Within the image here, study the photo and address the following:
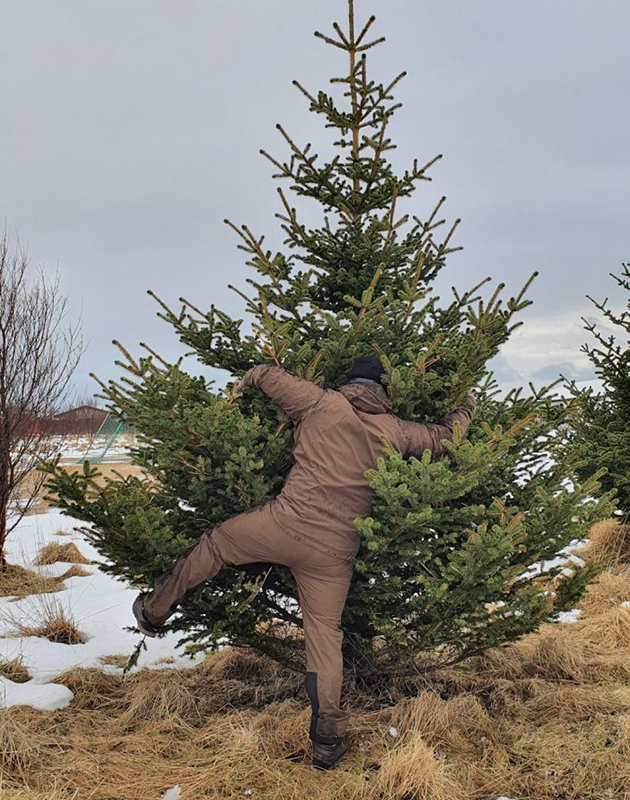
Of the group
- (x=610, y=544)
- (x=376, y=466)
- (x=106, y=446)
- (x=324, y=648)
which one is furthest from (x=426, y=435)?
(x=106, y=446)

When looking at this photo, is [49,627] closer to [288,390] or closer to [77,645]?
[77,645]

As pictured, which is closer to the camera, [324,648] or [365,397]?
[324,648]

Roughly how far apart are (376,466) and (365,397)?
0.39 meters

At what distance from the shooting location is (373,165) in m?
4.27

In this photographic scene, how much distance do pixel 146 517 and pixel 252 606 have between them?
3.64ft

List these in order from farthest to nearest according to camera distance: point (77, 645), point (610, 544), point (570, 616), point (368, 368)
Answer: point (610, 544) → point (570, 616) → point (77, 645) → point (368, 368)

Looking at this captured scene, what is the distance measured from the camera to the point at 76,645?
18.2ft

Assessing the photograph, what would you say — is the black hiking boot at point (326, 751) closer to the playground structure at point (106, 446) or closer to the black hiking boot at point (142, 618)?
the black hiking boot at point (142, 618)

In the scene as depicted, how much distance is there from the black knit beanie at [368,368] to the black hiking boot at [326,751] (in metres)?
1.97

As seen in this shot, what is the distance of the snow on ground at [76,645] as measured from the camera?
4297mm

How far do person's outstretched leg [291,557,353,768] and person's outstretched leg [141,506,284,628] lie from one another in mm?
262

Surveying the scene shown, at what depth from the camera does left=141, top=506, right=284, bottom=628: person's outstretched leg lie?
3.22 m

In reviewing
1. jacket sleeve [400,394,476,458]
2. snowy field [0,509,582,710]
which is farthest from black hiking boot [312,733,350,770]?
jacket sleeve [400,394,476,458]

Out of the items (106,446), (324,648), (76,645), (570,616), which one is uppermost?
(324,648)
